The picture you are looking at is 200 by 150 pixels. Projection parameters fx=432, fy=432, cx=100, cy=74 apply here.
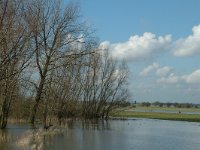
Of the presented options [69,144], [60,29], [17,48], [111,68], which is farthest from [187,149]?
[111,68]

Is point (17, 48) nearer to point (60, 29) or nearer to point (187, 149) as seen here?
point (187, 149)

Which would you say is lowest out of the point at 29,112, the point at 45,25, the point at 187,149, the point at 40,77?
the point at 187,149

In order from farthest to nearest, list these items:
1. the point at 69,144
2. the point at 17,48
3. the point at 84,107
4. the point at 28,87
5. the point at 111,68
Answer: the point at 111,68, the point at 84,107, the point at 28,87, the point at 69,144, the point at 17,48

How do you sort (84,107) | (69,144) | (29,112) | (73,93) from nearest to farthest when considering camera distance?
(69,144) < (29,112) < (73,93) < (84,107)

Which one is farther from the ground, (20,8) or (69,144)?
(20,8)

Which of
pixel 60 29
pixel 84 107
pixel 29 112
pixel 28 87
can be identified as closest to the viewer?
pixel 28 87

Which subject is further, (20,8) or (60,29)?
(60,29)

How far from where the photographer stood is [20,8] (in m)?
19.6

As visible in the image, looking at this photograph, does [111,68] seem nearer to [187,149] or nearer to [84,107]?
[84,107]

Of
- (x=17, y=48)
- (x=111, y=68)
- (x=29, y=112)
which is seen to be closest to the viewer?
(x=17, y=48)

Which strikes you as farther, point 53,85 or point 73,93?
point 73,93

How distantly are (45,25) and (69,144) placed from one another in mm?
15687

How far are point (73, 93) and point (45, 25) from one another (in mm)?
22060

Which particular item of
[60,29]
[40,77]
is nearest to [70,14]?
[60,29]
